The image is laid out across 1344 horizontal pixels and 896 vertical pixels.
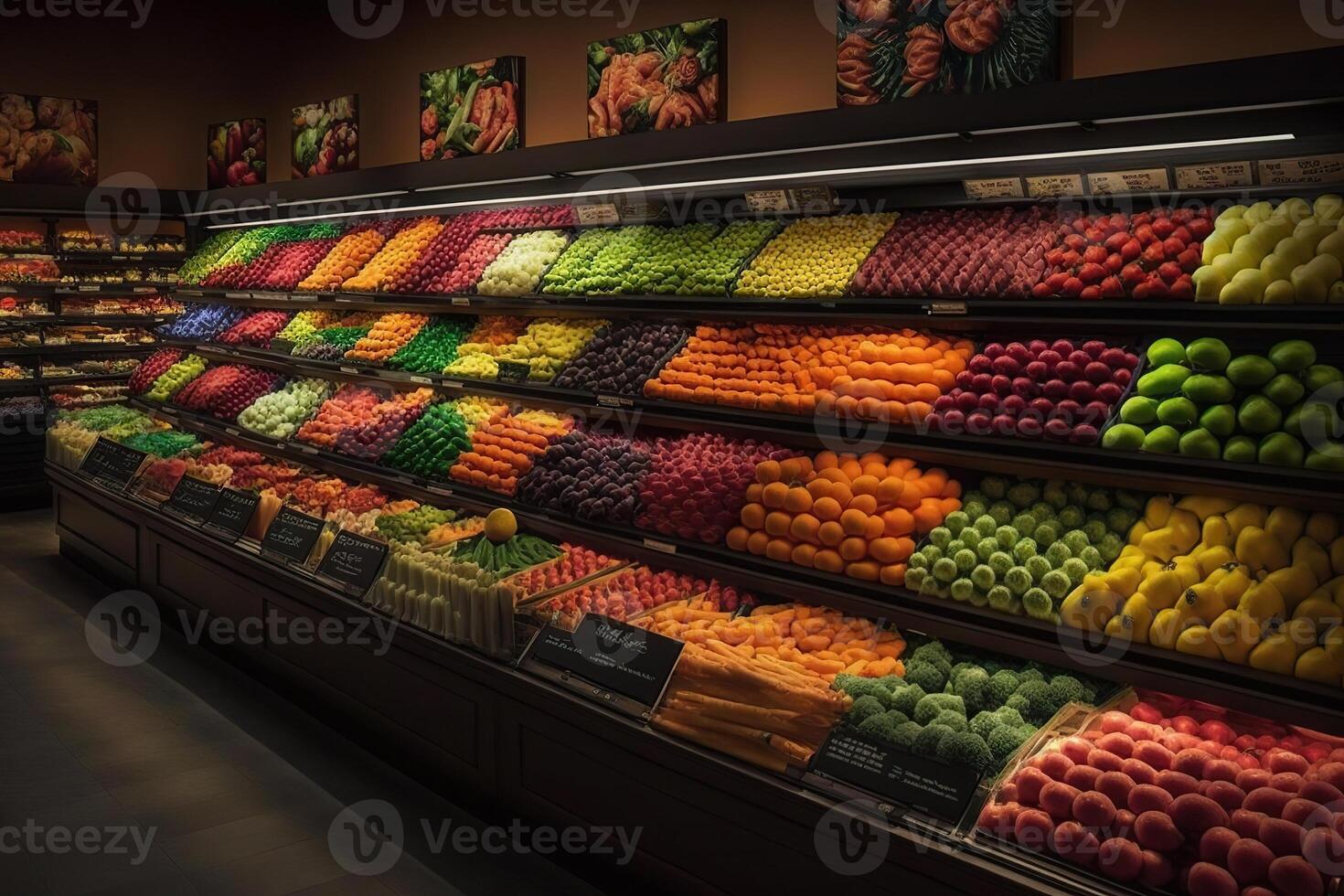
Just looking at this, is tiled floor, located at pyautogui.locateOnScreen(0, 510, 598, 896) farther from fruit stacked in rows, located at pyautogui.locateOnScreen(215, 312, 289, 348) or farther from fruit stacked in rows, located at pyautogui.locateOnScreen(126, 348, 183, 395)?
fruit stacked in rows, located at pyautogui.locateOnScreen(126, 348, 183, 395)

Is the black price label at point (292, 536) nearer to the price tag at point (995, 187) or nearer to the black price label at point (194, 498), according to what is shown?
the black price label at point (194, 498)

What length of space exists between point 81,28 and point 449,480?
8.08 metres

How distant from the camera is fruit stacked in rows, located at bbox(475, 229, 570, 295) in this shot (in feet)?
18.4

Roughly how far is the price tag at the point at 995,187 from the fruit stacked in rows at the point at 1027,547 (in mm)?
1102

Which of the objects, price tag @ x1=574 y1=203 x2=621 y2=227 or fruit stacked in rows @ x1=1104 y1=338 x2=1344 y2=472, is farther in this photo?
price tag @ x1=574 y1=203 x2=621 y2=227

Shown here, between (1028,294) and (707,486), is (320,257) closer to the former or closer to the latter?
(707,486)

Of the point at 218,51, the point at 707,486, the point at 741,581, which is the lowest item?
the point at 741,581

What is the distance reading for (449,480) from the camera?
220 inches

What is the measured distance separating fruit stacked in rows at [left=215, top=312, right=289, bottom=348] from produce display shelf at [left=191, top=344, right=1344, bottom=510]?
3.07 meters

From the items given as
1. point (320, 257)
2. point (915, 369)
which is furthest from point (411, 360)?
point (915, 369)

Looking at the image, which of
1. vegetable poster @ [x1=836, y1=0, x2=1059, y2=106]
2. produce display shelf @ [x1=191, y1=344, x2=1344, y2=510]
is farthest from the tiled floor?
vegetable poster @ [x1=836, y1=0, x2=1059, y2=106]

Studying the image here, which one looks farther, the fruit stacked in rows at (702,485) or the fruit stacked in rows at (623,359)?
the fruit stacked in rows at (623,359)

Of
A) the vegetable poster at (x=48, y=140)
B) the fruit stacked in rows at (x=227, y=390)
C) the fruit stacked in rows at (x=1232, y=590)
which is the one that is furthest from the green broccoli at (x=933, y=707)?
the vegetable poster at (x=48, y=140)

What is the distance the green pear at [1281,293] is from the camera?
9.52ft
